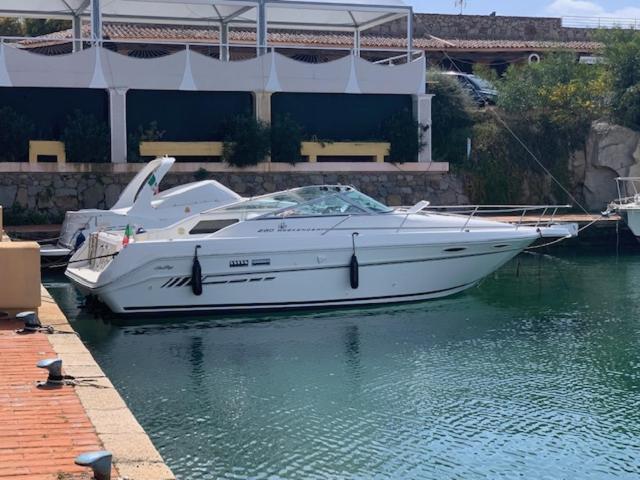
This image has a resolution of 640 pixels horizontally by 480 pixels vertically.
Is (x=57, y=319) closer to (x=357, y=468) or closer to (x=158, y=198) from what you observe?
(x=357, y=468)

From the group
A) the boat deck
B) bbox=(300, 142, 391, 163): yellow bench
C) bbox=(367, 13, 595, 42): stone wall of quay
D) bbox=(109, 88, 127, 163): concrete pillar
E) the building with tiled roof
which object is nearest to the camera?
bbox=(109, 88, 127, 163): concrete pillar

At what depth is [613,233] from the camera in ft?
97.0

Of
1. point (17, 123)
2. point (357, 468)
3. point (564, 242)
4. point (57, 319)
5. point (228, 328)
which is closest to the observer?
point (357, 468)

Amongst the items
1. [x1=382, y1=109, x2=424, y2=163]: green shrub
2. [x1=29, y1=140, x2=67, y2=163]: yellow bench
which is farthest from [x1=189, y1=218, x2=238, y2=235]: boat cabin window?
[x1=382, y1=109, x2=424, y2=163]: green shrub

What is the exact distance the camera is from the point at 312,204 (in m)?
18.6

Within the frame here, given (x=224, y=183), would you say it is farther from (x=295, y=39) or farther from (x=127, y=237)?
(x=295, y=39)

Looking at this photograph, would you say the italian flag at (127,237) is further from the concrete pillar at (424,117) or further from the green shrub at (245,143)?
the concrete pillar at (424,117)

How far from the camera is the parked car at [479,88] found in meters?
34.4

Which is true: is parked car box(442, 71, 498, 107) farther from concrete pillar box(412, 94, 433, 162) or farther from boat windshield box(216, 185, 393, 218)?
boat windshield box(216, 185, 393, 218)

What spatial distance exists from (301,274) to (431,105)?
47.1ft

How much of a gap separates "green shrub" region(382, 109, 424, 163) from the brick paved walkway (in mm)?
20463

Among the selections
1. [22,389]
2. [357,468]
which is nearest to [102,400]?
[22,389]

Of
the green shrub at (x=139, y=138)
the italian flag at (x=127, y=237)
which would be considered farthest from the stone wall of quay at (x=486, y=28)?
the italian flag at (x=127, y=237)

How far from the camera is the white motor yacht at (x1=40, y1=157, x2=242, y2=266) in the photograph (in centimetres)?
2162
